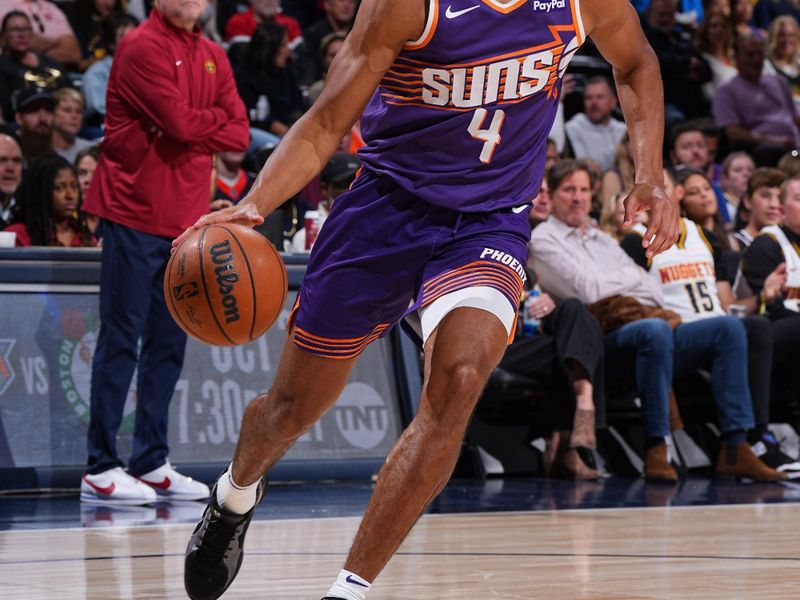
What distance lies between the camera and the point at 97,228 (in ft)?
24.3

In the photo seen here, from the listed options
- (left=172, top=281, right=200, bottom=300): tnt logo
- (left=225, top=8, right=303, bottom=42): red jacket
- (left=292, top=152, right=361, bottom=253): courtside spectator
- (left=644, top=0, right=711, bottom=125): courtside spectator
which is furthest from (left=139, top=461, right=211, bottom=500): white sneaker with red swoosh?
(left=644, top=0, right=711, bottom=125): courtside spectator

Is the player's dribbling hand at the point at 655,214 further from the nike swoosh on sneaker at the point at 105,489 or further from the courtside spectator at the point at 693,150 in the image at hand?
the courtside spectator at the point at 693,150

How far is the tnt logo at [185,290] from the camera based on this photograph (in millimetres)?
3225

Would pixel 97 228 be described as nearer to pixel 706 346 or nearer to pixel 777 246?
pixel 706 346

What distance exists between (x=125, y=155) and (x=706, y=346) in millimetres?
3440

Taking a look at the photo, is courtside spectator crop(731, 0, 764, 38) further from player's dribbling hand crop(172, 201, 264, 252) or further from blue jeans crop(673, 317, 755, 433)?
player's dribbling hand crop(172, 201, 264, 252)

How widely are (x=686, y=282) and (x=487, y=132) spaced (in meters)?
4.65

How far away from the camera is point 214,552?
3580 millimetres

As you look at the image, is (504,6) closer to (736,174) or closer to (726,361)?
(726,361)

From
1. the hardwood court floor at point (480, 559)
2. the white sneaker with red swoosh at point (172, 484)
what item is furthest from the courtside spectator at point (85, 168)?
the hardwood court floor at point (480, 559)

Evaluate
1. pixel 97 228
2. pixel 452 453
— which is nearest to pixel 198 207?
pixel 97 228

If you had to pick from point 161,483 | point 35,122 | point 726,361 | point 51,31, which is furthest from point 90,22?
point 726,361

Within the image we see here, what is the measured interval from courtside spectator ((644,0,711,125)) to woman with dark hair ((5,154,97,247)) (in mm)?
6827

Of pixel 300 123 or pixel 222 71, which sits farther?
pixel 222 71
